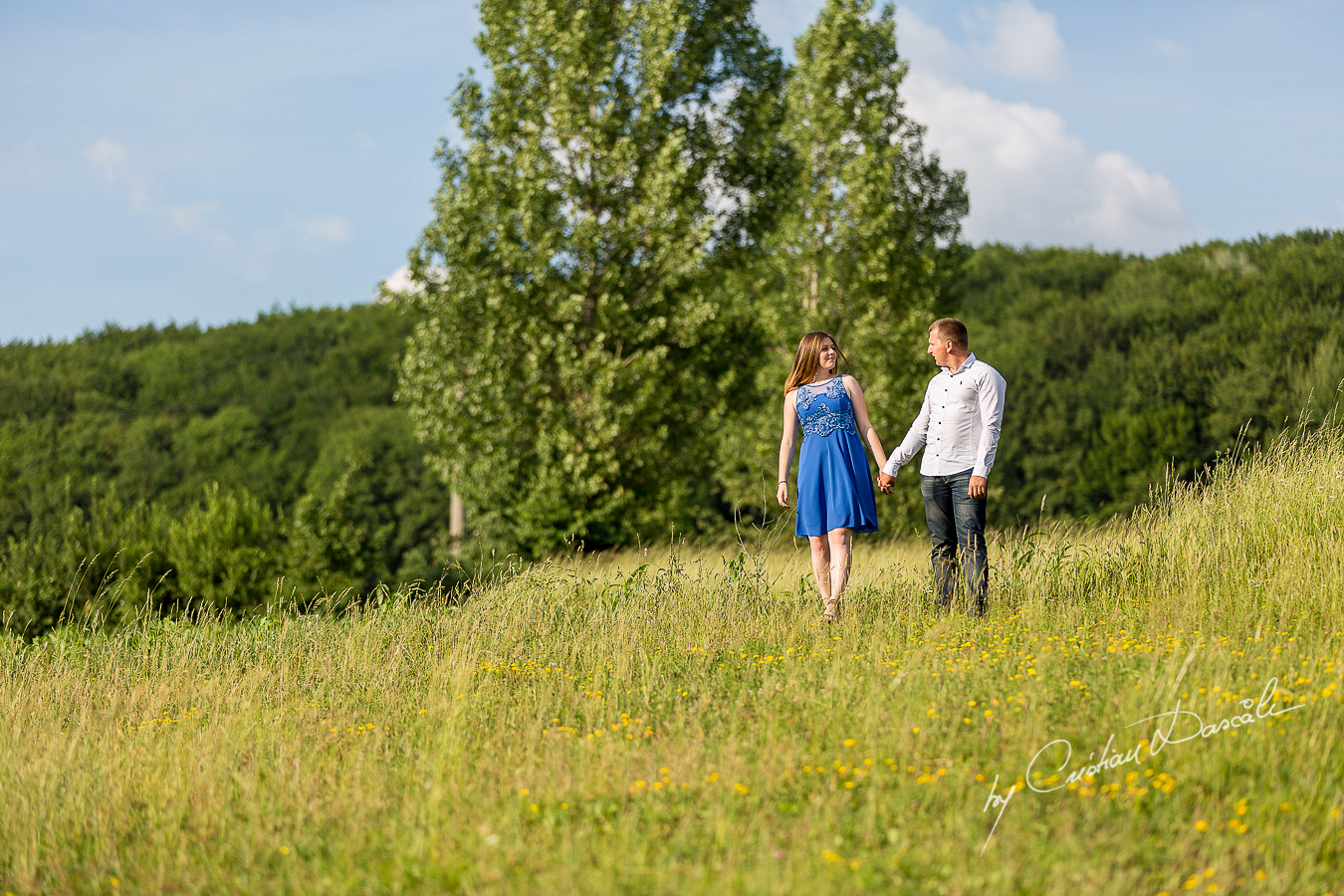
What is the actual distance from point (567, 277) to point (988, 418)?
12.4 m

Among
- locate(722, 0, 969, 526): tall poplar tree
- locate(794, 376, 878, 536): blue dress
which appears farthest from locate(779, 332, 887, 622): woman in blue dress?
locate(722, 0, 969, 526): tall poplar tree

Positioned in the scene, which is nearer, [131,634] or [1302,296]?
[131,634]

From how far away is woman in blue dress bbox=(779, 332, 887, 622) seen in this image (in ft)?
21.5

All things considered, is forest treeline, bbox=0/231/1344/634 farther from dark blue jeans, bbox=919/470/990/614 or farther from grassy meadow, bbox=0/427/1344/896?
grassy meadow, bbox=0/427/1344/896

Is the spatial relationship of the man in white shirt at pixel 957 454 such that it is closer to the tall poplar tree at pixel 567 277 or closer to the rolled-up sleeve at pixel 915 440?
the rolled-up sleeve at pixel 915 440

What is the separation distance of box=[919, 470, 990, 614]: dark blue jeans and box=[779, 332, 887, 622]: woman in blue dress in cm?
41

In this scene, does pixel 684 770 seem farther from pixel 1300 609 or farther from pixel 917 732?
pixel 1300 609

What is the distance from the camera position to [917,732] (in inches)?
162

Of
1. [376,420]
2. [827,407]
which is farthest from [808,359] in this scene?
[376,420]

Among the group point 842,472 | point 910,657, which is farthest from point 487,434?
point 910,657

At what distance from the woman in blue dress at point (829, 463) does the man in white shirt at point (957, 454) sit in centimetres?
24

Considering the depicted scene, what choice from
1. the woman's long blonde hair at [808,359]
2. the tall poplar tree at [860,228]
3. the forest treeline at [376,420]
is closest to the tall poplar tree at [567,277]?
the forest treeline at [376,420]

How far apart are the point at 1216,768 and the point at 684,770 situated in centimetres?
199

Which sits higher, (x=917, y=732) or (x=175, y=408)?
(x=175, y=408)
